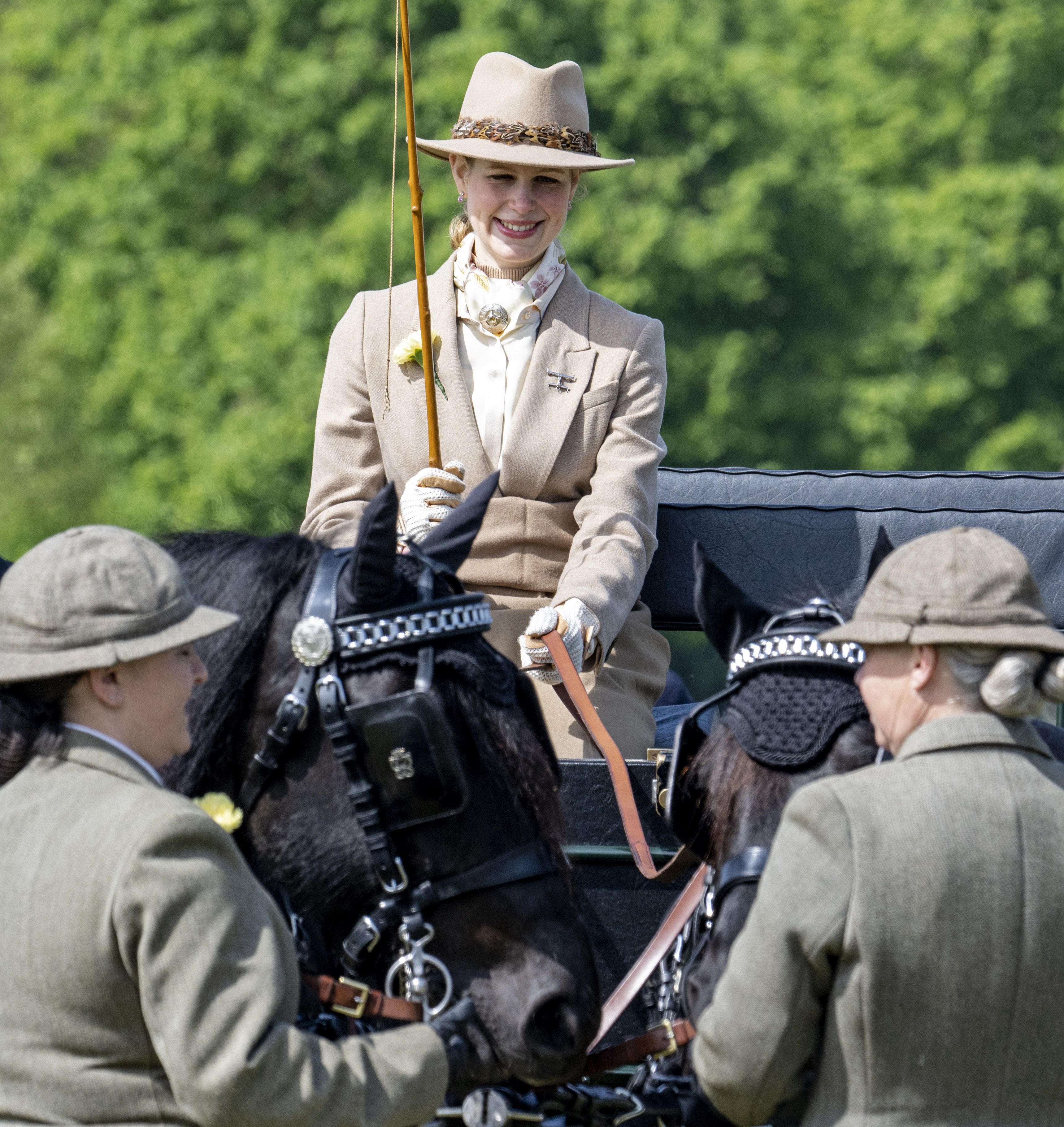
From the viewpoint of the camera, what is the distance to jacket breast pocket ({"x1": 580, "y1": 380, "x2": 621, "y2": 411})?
154 inches

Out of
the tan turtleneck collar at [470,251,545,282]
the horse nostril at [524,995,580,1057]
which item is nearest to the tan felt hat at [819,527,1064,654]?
the horse nostril at [524,995,580,1057]

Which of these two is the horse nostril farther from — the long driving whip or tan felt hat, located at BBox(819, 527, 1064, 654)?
the long driving whip

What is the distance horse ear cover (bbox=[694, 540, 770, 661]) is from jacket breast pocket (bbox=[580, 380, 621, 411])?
1.06 meters

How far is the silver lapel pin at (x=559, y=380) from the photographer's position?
391 cm

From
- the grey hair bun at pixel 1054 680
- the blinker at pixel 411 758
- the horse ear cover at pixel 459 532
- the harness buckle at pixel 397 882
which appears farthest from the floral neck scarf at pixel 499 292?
the grey hair bun at pixel 1054 680

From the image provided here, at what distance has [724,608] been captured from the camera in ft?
9.55

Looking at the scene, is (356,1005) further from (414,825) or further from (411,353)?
(411,353)

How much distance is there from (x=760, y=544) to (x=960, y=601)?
7.28 ft

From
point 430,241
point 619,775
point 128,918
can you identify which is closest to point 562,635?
point 619,775

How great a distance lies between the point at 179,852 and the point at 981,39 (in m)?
20.8

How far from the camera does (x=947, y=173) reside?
806 inches

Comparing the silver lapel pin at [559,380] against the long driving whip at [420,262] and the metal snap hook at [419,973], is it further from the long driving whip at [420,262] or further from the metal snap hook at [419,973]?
the metal snap hook at [419,973]

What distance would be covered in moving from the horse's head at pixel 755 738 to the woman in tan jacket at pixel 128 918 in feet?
2.00

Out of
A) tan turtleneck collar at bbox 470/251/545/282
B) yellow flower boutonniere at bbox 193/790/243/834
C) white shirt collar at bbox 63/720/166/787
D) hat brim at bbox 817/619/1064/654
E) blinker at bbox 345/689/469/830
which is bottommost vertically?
yellow flower boutonniere at bbox 193/790/243/834
